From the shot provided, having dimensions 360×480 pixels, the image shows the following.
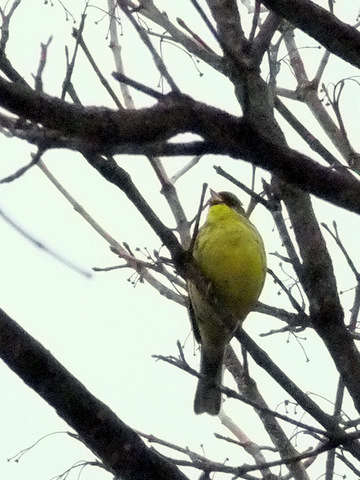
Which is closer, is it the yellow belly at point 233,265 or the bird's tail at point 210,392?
the yellow belly at point 233,265

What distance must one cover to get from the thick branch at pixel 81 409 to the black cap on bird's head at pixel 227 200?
290 centimetres

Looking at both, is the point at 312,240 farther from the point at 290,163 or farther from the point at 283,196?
the point at 290,163

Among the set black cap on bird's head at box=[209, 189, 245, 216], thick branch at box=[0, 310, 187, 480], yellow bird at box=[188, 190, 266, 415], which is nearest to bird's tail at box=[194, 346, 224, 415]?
yellow bird at box=[188, 190, 266, 415]

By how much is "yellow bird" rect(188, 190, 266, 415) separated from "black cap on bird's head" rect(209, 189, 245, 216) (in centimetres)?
33

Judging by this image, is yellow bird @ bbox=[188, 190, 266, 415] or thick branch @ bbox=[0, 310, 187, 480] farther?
yellow bird @ bbox=[188, 190, 266, 415]

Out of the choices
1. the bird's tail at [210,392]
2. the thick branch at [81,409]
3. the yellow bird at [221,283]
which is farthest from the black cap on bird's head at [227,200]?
the thick branch at [81,409]

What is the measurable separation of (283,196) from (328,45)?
122 cm

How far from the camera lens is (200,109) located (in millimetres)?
1485

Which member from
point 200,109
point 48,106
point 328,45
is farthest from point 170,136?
point 328,45

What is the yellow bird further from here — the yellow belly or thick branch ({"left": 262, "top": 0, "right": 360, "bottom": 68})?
thick branch ({"left": 262, "top": 0, "right": 360, "bottom": 68})

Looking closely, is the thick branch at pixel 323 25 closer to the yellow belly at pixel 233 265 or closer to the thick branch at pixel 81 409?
the thick branch at pixel 81 409

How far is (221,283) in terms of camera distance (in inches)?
167

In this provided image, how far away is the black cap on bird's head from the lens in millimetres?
4934

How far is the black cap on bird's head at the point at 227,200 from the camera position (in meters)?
4.93
